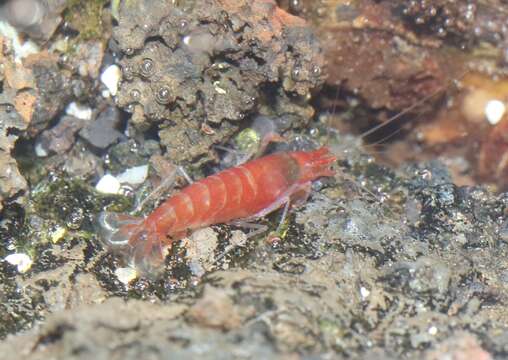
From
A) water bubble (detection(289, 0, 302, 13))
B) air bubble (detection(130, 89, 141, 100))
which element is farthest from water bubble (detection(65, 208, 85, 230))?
water bubble (detection(289, 0, 302, 13))

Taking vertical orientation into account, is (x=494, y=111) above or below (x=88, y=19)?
below

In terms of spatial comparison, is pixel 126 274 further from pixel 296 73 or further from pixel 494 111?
pixel 494 111

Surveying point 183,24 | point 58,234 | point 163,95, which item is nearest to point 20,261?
point 58,234

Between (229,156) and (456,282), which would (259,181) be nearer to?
(229,156)

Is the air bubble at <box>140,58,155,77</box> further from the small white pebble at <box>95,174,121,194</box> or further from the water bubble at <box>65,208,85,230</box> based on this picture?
the water bubble at <box>65,208,85,230</box>

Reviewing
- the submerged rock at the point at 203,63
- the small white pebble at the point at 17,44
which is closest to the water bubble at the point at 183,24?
the submerged rock at the point at 203,63

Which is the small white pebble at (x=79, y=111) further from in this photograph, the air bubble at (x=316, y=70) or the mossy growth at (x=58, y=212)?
the air bubble at (x=316, y=70)

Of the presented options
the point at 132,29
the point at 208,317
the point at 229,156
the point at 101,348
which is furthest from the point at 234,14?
the point at 101,348
